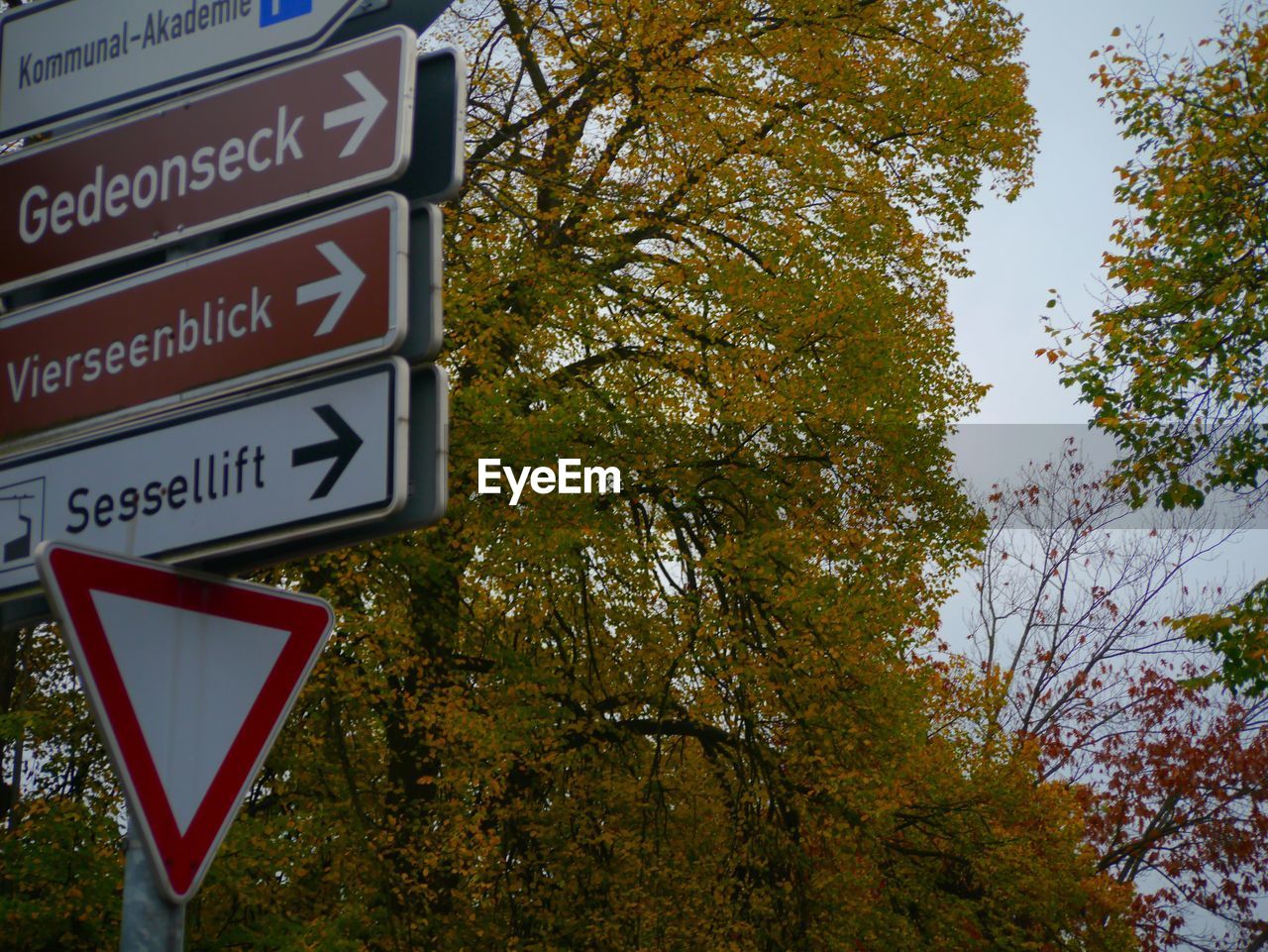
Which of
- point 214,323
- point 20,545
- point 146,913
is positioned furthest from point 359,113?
point 146,913

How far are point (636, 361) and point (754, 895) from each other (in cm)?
487

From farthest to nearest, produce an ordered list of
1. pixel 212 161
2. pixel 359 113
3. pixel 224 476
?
pixel 212 161, pixel 359 113, pixel 224 476

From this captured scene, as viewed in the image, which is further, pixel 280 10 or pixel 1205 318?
pixel 1205 318

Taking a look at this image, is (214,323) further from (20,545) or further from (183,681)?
(183,681)

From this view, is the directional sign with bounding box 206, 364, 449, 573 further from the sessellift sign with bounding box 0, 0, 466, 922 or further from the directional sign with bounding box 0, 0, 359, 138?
the directional sign with bounding box 0, 0, 359, 138

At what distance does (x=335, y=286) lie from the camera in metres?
2.67

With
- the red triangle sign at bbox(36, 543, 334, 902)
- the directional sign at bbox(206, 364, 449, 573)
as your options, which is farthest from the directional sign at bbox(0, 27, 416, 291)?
the red triangle sign at bbox(36, 543, 334, 902)

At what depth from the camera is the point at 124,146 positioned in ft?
10.0

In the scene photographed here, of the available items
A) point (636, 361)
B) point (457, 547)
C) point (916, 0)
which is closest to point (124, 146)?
point (457, 547)

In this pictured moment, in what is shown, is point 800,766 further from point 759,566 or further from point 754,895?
point 759,566

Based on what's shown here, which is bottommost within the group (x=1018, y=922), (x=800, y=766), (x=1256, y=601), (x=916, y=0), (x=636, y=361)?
(x=1018, y=922)

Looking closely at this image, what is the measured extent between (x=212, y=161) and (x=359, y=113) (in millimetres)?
357

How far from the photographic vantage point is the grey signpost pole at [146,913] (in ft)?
7.70

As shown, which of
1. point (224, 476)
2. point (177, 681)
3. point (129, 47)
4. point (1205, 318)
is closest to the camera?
point (177, 681)
